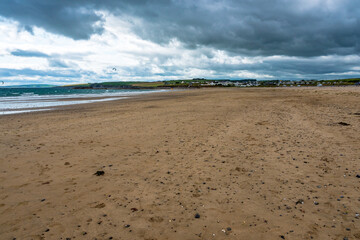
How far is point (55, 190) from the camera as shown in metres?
5.89

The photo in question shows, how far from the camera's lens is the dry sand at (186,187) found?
4.24 meters

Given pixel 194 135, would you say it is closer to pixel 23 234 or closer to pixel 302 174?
pixel 302 174

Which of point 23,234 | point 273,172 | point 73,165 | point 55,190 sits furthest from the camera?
point 73,165

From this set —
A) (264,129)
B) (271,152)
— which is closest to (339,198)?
(271,152)

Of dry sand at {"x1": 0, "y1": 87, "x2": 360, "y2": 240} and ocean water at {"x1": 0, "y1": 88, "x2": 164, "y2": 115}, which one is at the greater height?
ocean water at {"x1": 0, "y1": 88, "x2": 164, "y2": 115}

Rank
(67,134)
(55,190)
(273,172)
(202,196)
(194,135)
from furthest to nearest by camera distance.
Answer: (67,134), (194,135), (273,172), (55,190), (202,196)

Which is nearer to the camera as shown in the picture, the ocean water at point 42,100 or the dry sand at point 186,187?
the dry sand at point 186,187

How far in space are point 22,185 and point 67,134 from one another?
6.63 meters

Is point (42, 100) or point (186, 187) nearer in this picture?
point (186, 187)

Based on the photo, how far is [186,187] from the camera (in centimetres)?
581

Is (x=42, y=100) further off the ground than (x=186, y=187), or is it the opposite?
(x=42, y=100)

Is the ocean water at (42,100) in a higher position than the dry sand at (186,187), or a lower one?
higher

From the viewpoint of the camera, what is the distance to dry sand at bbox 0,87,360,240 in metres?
4.24

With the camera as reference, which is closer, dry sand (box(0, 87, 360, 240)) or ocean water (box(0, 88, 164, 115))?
dry sand (box(0, 87, 360, 240))
